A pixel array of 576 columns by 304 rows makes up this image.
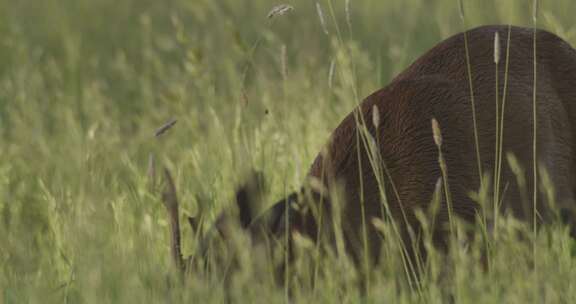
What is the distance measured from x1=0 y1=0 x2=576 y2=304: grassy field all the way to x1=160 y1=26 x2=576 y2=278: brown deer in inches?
4.9

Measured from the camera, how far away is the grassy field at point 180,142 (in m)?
3.42

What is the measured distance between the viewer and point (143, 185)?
181 inches

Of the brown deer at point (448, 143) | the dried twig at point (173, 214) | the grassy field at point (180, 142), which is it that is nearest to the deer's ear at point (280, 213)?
the brown deer at point (448, 143)

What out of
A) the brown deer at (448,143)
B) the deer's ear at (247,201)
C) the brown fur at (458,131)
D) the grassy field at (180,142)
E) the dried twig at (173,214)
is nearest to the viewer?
the dried twig at (173,214)

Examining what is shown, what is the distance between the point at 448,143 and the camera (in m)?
3.83

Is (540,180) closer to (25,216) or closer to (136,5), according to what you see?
(25,216)

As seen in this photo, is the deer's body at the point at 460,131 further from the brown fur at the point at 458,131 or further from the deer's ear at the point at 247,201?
the deer's ear at the point at 247,201

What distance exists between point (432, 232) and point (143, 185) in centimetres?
152

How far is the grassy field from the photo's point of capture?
342 centimetres

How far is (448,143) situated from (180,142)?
255 cm

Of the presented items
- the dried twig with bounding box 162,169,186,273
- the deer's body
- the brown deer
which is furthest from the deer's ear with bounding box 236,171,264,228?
the deer's body

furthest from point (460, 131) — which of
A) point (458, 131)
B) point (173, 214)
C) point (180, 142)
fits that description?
point (180, 142)

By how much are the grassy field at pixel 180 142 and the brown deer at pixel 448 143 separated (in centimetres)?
12

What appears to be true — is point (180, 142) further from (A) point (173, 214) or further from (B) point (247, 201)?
(A) point (173, 214)
